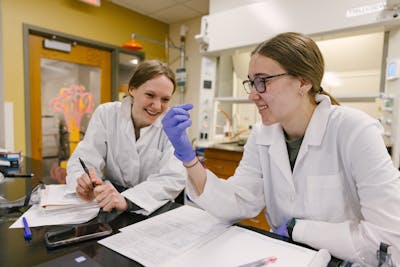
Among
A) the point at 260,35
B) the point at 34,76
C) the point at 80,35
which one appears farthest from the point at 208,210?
the point at 80,35

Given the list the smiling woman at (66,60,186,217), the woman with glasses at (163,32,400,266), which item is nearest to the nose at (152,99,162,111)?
the smiling woman at (66,60,186,217)

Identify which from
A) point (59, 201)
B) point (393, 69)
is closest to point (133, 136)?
point (59, 201)

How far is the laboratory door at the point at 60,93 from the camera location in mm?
2824

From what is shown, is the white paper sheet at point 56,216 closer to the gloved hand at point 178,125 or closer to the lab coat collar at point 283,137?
the gloved hand at point 178,125

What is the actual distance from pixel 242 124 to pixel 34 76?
2385 mm

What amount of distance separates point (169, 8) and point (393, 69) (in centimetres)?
269

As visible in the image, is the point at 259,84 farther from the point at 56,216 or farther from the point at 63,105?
the point at 63,105

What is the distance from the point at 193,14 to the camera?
3.62 m

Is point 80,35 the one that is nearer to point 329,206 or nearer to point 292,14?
point 292,14

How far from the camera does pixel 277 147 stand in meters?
0.93

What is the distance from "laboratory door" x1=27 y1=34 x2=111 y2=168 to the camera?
2824mm

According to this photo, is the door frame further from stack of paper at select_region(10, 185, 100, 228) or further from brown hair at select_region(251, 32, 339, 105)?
brown hair at select_region(251, 32, 339, 105)

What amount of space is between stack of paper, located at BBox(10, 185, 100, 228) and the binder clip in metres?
0.76

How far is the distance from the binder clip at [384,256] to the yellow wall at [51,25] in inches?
121
